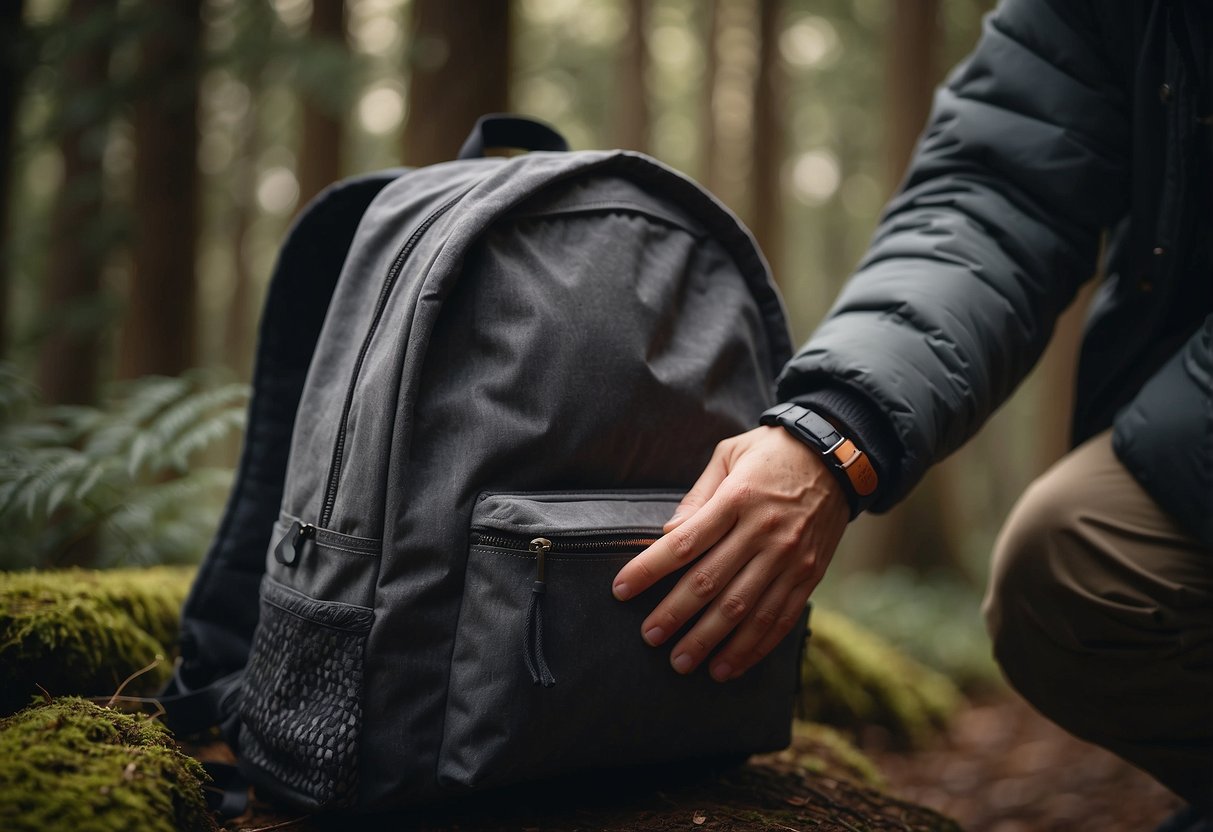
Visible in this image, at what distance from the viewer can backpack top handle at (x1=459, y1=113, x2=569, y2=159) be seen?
1.96 m

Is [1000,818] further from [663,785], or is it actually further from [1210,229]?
[1210,229]

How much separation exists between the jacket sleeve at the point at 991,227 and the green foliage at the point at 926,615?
13.4 feet

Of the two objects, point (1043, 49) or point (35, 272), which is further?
point (35, 272)

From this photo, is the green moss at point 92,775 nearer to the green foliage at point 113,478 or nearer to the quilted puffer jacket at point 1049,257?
the green foliage at point 113,478

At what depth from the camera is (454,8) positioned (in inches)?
122

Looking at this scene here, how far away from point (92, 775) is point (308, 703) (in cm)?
33

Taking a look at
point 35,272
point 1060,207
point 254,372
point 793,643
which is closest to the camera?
point 793,643

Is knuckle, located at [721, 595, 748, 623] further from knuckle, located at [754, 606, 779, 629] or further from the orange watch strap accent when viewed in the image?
the orange watch strap accent

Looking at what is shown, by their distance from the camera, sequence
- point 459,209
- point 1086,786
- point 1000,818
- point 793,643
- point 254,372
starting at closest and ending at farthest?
point 459,209 < point 793,643 < point 254,372 < point 1000,818 < point 1086,786

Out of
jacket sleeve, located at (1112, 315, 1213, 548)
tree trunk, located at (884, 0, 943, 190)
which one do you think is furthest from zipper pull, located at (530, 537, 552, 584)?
tree trunk, located at (884, 0, 943, 190)

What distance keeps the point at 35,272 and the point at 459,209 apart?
26.8 ft

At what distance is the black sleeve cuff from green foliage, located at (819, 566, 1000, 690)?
14.2 ft

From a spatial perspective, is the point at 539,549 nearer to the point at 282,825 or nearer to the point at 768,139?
the point at 282,825

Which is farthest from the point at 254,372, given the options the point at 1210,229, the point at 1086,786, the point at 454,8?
the point at 1086,786
